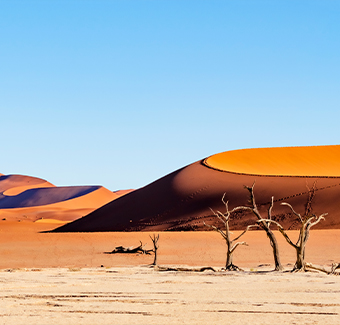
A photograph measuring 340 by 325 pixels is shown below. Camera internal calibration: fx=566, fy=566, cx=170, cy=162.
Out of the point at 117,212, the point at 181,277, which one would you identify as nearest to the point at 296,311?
the point at 181,277

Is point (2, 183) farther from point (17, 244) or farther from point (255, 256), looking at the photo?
point (255, 256)

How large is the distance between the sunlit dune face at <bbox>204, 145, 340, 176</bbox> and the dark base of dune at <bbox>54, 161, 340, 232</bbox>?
616cm

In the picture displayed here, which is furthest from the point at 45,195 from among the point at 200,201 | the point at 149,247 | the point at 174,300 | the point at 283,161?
the point at 174,300

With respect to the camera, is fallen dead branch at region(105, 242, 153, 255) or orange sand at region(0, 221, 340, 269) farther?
fallen dead branch at region(105, 242, 153, 255)

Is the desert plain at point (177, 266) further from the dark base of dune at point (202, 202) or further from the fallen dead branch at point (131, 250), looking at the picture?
the fallen dead branch at point (131, 250)

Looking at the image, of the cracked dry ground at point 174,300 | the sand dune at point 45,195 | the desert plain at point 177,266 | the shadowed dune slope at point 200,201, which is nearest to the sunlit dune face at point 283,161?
the desert plain at point 177,266

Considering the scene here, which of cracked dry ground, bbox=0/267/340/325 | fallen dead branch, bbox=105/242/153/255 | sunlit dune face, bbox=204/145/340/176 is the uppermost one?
sunlit dune face, bbox=204/145/340/176

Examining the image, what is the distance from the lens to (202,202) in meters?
52.7

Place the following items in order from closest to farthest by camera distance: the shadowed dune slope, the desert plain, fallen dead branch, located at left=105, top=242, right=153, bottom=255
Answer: the desert plain → fallen dead branch, located at left=105, top=242, right=153, bottom=255 → the shadowed dune slope

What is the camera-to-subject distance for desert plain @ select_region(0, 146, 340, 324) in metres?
8.38

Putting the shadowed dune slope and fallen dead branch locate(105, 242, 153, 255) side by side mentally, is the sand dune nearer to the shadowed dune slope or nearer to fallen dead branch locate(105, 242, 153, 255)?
the shadowed dune slope

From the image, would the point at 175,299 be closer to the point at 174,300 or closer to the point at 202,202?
the point at 174,300

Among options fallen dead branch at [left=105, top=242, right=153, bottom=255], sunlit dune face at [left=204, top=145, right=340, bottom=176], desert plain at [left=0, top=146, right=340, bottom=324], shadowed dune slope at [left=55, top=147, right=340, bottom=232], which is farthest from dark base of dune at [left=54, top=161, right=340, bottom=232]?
fallen dead branch at [left=105, top=242, right=153, bottom=255]

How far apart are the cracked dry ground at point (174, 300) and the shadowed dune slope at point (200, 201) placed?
30.1 metres
